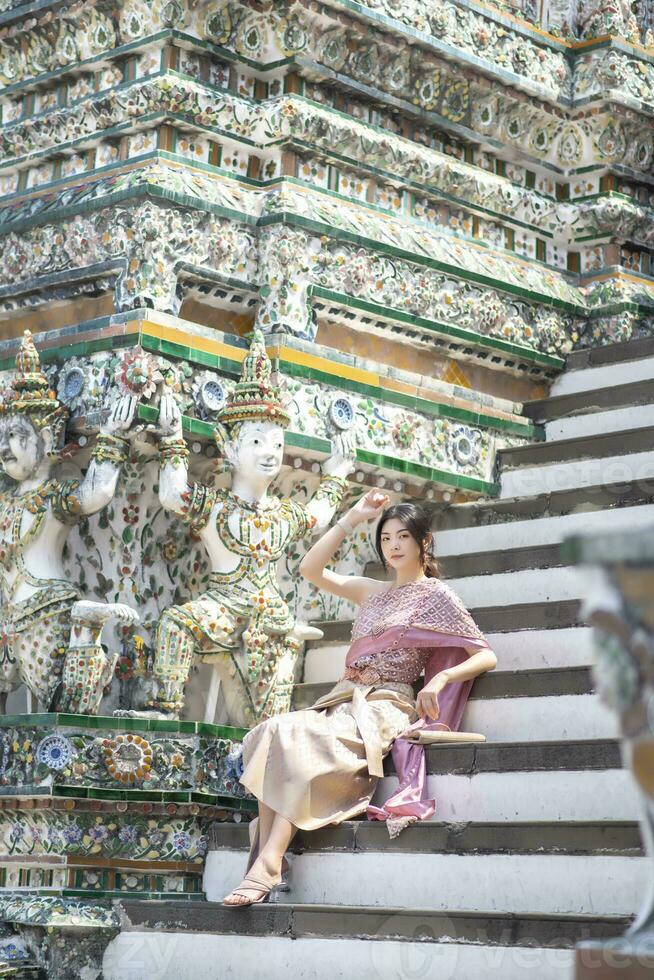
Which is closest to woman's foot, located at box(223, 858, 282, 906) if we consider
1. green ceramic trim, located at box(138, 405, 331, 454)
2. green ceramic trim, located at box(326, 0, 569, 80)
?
green ceramic trim, located at box(138, 405, 331, 454)

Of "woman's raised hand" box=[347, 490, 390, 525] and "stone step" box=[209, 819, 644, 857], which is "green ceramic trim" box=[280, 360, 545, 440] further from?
"stone step" box=[209, 819, 644, 857]

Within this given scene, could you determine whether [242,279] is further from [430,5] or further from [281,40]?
[430,5]

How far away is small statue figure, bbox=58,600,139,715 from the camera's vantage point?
336 inches

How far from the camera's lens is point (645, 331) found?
11.4 meters

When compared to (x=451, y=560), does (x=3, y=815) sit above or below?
below

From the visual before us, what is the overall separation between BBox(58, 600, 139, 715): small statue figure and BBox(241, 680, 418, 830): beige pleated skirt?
71 cm

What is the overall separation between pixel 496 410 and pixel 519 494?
57cm

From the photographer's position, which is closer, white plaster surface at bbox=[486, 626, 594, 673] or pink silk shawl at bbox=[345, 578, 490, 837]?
pink silk shawl at bbox=[345, 578, 490, 837]

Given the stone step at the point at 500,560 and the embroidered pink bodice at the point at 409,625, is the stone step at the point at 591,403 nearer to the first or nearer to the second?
the stone step at the point at 500,560

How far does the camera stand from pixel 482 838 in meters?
7.53

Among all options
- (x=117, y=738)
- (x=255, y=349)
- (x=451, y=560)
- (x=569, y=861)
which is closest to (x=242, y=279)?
(x=255, y=349)

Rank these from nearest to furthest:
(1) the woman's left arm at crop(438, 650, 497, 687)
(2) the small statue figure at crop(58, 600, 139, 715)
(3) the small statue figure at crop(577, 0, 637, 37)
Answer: (1) the woman's left arm at crop(438, 650, 497, 687)
(2) the small statue figure at crop(58, 600, 139, 715)
(3) the small statue figure at crop(577, 0, 637, 37)

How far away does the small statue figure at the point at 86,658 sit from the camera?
854 cm

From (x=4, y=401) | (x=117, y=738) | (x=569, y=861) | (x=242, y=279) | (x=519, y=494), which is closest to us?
(x=569, y=861)
